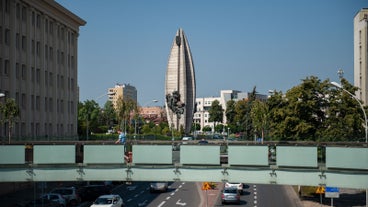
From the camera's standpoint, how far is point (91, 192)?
49312mm

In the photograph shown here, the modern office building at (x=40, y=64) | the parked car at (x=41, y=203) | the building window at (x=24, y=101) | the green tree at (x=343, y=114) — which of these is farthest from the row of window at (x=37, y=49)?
the green tree at (x=343, y=114)

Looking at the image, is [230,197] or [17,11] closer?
[230,197]

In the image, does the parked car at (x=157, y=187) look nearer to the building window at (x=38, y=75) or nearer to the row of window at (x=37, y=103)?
the row of window at (x=37, y=103)

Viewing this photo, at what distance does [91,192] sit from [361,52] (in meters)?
40.8

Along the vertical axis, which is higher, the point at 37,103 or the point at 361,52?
the point at 361,52

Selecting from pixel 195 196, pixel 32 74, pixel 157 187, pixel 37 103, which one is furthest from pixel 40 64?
pixel 195 196

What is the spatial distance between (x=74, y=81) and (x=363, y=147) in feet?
204

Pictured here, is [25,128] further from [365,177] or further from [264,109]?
[365,177]

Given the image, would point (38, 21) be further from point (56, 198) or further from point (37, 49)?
point (56, 198)

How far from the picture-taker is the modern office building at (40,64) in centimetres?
5838

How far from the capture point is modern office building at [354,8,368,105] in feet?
229

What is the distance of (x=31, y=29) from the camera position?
6431cm

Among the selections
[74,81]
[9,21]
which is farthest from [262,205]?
[74,81]

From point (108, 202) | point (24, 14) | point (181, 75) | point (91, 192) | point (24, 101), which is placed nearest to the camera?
point (108, 202)
